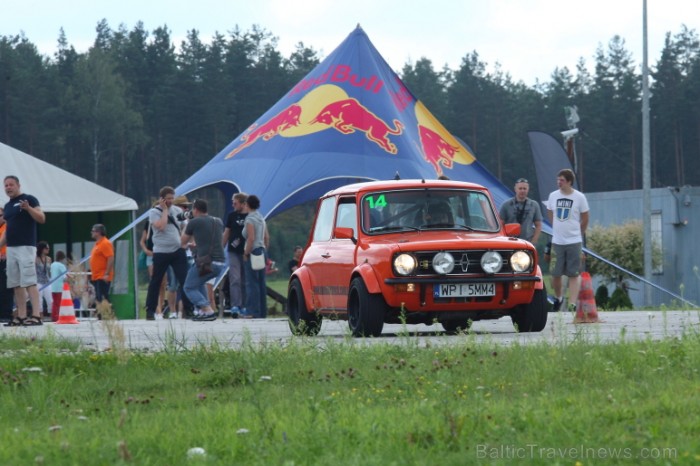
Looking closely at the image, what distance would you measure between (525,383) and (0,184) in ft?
67.8

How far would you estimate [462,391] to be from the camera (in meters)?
7.39

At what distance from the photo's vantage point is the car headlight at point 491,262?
1241 centimetres

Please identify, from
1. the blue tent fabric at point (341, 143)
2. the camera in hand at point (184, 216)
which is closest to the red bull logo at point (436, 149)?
the blue tent fabric at point (341, 143)

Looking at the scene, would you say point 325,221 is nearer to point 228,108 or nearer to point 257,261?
point 257,261

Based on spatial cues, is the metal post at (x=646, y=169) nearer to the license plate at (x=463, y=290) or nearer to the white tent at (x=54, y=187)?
the white tent at (x=54, y=187)

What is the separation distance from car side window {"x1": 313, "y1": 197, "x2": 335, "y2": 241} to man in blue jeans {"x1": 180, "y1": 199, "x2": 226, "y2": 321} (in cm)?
462

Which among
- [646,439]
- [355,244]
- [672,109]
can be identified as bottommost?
[646,439]

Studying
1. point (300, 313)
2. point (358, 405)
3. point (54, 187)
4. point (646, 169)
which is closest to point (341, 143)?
point (54, 187)

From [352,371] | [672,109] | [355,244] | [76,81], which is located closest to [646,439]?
[352,371]

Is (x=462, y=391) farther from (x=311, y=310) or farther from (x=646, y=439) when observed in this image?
(x=311, y=310)

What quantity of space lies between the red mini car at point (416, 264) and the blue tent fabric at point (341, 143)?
11587 mm

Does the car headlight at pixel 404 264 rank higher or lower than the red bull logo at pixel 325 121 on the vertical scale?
lower

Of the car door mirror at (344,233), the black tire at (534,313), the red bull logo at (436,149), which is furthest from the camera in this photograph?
the red bull logo at (436,149)

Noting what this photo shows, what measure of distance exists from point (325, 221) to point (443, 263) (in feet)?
7.62
